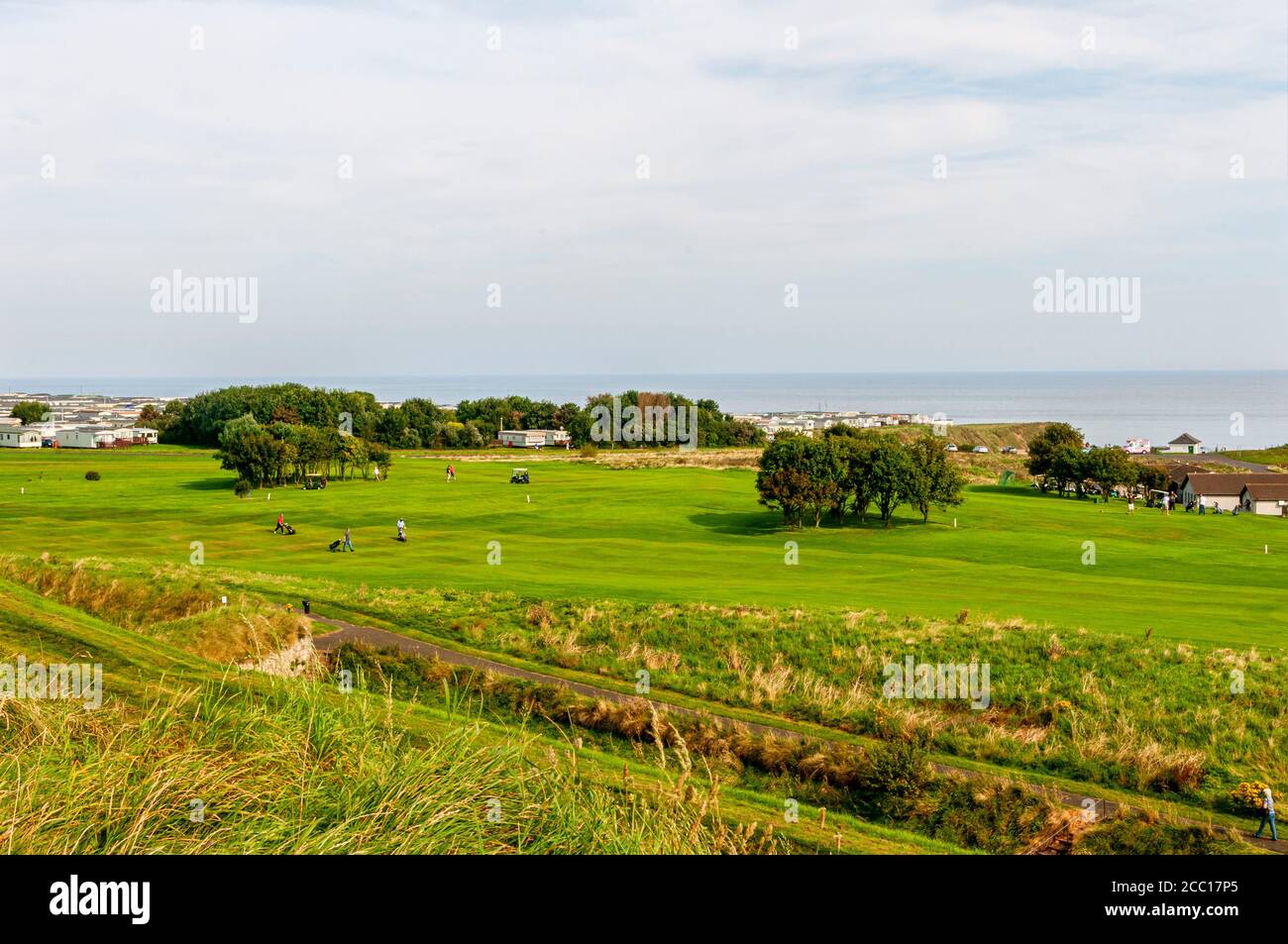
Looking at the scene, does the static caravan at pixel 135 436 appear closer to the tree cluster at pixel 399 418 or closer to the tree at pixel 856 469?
the tree cluster at pixel 399 418

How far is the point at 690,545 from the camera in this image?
60.2m

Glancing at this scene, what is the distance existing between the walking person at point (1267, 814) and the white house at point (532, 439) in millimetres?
138539

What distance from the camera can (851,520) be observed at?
71.8 metres

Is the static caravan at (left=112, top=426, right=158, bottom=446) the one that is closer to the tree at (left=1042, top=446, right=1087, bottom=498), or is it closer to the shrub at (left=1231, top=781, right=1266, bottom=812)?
the tree at (left=1042, top=446, right=1087, bottom=498)

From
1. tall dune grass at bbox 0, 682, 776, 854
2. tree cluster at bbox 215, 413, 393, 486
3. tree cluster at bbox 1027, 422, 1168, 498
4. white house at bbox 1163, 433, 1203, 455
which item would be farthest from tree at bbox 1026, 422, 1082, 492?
tall dune grass at bbox 0, 682, 776, 854

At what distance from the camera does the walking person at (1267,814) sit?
1998 cm

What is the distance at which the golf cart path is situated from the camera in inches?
855

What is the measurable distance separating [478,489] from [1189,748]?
221ft

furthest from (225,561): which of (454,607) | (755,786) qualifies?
(755,786)

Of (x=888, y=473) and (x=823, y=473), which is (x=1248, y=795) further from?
(x=823, y=473)

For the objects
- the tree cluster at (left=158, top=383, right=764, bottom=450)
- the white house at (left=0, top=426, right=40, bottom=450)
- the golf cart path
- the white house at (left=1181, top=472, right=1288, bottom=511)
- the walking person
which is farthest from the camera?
the tree cluster at (left=158, top=383, right=764, bottom=450)

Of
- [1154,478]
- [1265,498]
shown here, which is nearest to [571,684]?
[1265,498]

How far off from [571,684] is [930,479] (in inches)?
1834

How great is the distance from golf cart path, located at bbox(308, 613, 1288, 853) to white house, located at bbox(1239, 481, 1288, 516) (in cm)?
8085
